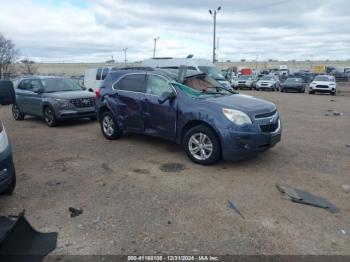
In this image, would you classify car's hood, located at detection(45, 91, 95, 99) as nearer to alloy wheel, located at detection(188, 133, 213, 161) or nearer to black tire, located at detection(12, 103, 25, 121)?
black tire, located at detection(12, 103, 25, 121)

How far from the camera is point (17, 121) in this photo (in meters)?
12.1

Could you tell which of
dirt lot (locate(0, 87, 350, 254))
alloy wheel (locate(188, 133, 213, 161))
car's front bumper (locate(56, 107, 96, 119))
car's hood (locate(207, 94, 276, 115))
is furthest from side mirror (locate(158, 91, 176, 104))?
car's front bumper (locate(56, 107, 96, 119))

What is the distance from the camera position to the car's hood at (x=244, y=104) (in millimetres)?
5840

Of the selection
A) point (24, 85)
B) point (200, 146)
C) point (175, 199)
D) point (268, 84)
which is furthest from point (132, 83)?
point (268, 84)

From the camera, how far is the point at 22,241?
3309 mm

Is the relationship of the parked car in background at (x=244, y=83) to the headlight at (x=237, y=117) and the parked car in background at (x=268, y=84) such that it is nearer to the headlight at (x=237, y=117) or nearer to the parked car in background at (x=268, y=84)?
the parked car in background at (x=268, y=84)

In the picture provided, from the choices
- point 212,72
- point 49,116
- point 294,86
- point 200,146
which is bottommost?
point 49,116

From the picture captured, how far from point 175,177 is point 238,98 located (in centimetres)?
213

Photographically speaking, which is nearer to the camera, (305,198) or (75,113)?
(305,198)

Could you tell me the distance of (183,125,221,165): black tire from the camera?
5.85 meters

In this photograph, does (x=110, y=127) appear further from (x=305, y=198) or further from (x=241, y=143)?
(x=305, y=198)

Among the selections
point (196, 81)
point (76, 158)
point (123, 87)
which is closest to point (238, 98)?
point (196, 81)

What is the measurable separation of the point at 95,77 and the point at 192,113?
13.8m

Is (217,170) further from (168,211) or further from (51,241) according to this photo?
(51,241)
